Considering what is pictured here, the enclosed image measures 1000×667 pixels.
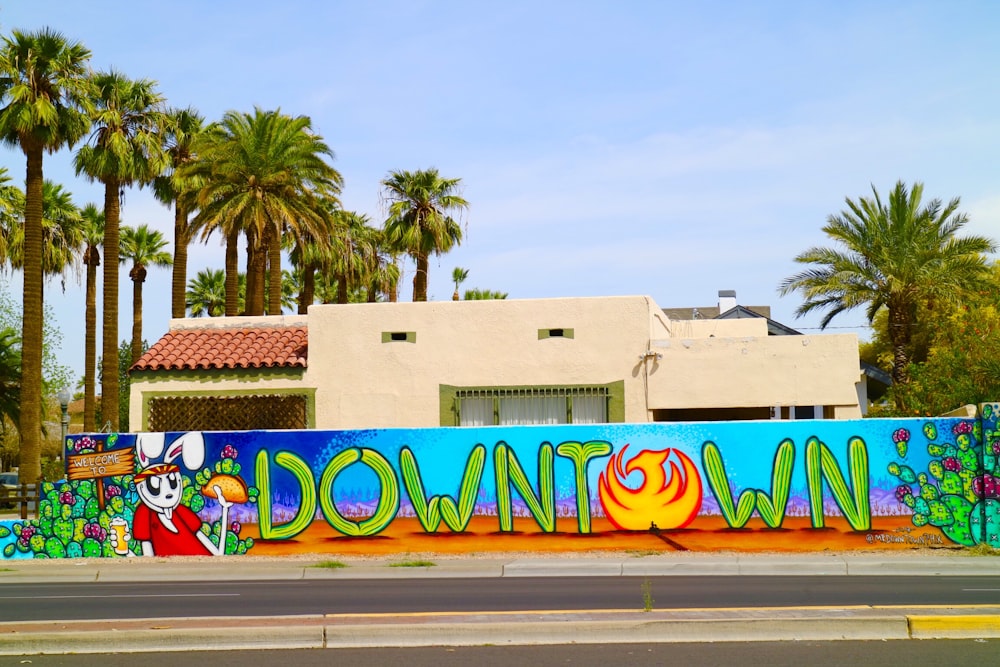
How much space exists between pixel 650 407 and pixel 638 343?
155 cm

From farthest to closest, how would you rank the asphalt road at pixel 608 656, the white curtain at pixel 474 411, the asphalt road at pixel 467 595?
1. the white curtain at pixel 474 411
2. the asphalt road at pixel 467 595
3. the asphalt road at pixel 608 656

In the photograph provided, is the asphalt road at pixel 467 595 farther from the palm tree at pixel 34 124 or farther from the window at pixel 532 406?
the palm tree at pixel 34 124

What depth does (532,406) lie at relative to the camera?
84.9 feet

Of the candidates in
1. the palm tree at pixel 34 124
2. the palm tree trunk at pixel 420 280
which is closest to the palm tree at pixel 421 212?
the palm tree trunk at pixel 420 280

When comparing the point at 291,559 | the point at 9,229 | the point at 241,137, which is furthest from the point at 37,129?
the point at 291,559

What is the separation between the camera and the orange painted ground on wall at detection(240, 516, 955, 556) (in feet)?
66.8

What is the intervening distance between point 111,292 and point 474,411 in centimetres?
2137

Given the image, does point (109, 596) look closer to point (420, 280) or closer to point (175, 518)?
point (175, 518)

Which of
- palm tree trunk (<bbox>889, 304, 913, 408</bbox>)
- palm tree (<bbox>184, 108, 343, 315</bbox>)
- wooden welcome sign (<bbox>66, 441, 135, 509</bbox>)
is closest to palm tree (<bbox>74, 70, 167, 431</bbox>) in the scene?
palm tree (<bbox>184, 108, 343, 315</bbox>)

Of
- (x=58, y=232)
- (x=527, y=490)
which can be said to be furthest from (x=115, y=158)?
(x=527, y=490)

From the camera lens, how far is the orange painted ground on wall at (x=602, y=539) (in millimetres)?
20359

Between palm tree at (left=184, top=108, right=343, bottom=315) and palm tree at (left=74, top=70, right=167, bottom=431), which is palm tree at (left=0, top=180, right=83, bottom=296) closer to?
palm tree at (left=74, top=70, right=167, bottom=431)

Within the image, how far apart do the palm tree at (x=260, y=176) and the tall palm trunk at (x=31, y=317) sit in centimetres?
481

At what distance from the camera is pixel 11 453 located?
59.0m
